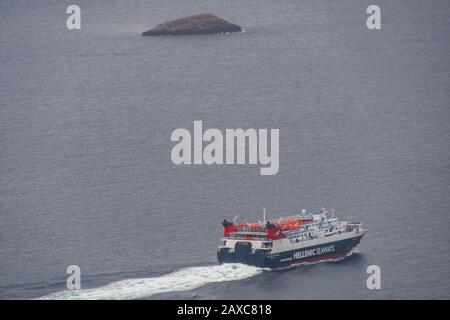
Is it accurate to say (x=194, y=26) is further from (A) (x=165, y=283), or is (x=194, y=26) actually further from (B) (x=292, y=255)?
(A) (x=165, y=283)

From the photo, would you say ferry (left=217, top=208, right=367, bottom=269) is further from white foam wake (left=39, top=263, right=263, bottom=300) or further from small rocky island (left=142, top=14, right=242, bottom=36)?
small rocky island (left=142, top=14, right=242, bottom=36)

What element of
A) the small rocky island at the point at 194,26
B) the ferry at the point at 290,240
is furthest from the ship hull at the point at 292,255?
the small rocky island at the point at 194,26

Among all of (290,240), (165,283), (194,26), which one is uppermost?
(194,26)

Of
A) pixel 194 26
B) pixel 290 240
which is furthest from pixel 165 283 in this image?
pixel 194 26

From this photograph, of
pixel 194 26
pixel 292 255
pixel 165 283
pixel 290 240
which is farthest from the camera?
pixel 194 26

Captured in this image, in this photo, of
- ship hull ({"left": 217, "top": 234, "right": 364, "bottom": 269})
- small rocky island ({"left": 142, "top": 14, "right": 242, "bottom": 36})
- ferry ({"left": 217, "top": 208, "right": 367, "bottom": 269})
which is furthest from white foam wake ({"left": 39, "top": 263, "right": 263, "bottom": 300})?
small rocky island ({"left": 142, "top": 14, "right": 242, "bottom": 36})
